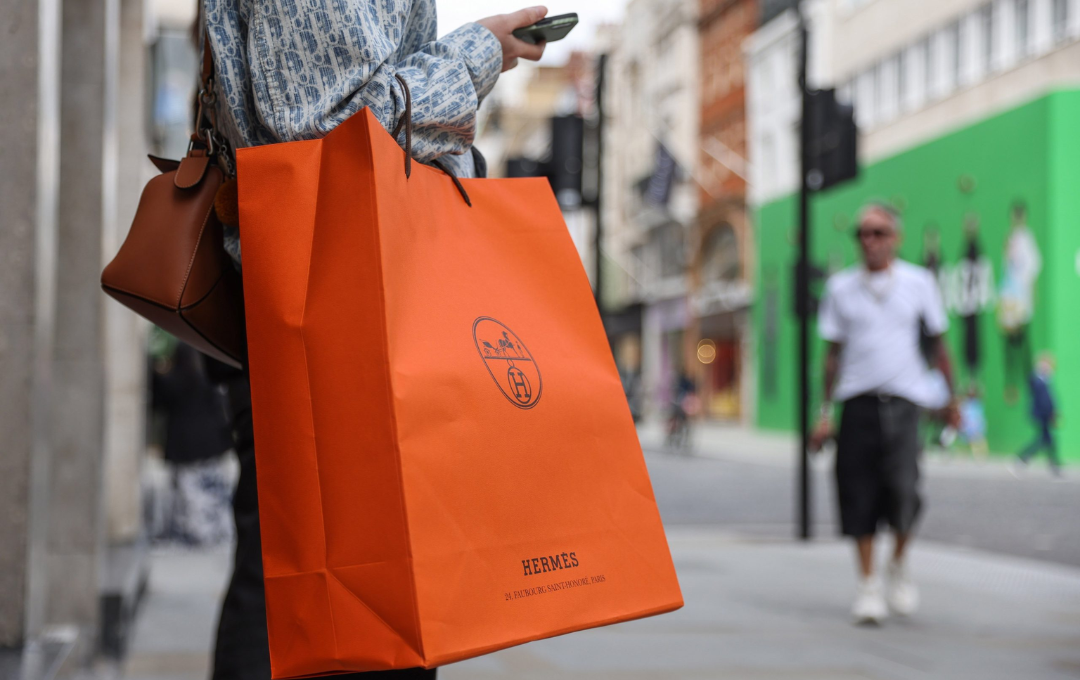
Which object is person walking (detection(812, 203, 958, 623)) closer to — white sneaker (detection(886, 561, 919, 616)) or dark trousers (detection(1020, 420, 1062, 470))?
white sneaker (detection(886, 561, 919, 616))

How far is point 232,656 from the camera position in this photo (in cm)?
213

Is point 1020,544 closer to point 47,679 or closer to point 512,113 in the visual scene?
point 47,679

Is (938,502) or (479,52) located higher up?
(479,52)

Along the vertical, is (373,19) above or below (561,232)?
above

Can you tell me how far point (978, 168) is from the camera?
2306cm

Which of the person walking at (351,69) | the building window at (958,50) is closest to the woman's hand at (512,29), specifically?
the person walking at (351,69)

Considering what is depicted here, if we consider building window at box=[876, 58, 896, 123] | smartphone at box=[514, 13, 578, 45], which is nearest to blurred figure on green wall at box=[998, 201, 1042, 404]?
building window at box=[876, 58, 896, 123]

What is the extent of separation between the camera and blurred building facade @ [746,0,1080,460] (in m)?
20.6

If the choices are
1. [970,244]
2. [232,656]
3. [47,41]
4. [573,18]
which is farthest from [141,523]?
[970,244]

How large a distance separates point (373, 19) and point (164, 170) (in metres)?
0.51

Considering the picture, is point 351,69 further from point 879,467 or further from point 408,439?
point 879,467

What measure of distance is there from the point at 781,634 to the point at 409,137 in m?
3.90

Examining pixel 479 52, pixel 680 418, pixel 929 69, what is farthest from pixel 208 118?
pixel 929 69

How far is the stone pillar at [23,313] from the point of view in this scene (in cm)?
318
